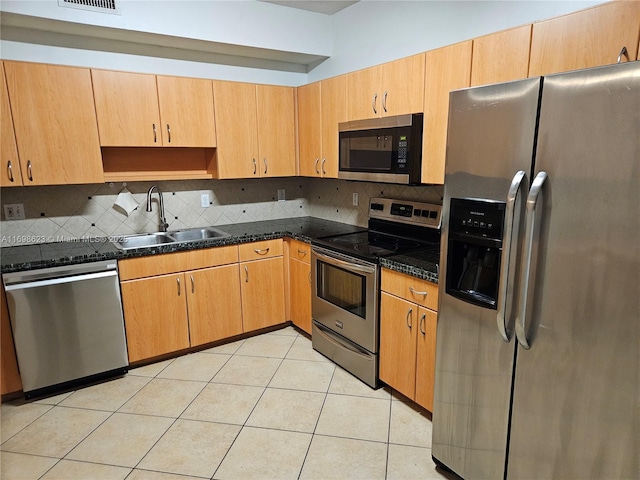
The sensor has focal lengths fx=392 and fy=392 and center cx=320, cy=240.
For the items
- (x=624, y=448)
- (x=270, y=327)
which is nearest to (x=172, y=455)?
(x=270, y=327)

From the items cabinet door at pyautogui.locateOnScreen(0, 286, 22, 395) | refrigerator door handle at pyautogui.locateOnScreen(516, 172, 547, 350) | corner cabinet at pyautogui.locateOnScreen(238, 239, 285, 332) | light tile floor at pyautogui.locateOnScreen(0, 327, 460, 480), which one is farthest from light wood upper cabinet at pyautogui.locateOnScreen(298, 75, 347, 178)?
cabinet door at pyautogui.locateOnScreen(0, 286, 22, 395)

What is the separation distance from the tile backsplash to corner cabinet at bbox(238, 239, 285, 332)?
62 centimetres

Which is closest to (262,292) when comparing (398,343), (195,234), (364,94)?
(195,234)

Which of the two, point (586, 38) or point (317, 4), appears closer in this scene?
point (586, 38)

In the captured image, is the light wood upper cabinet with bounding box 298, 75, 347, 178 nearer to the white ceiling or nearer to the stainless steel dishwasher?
the white ceiling

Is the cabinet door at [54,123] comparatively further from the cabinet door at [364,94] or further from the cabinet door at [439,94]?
the cabinet door at [439,94]

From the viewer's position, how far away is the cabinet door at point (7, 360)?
2381 mm

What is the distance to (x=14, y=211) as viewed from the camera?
2.77 m

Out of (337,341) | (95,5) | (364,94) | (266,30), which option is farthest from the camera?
(266,30)

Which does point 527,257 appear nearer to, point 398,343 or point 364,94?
point 398,343

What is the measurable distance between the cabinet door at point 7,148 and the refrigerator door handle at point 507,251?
9.35 feet

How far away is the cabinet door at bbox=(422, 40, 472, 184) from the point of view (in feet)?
6.76

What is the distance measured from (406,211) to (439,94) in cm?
89

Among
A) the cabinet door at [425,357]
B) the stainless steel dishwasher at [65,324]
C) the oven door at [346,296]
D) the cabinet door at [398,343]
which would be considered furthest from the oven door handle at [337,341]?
the stainless steel dishwasher at [65,324]
